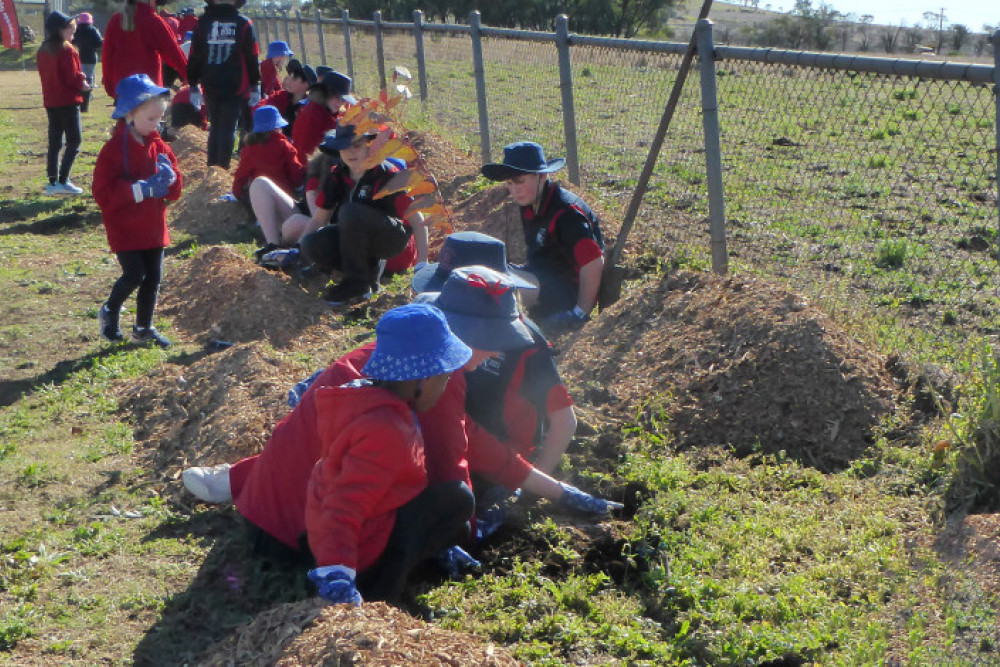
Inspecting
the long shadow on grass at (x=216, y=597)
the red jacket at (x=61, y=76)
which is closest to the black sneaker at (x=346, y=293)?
the long shadow on grass at (x=216, y=597)

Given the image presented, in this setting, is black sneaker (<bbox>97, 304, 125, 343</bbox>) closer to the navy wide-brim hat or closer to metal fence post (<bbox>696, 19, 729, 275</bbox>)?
the navy wide-brim hat

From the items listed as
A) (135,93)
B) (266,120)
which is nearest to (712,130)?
(135,93)

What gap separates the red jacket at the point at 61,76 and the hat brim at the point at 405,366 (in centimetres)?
873

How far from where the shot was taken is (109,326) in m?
6.48

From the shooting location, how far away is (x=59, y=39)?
10.6m

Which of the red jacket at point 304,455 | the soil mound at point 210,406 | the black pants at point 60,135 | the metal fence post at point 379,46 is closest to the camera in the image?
the red jacket at point 304,455

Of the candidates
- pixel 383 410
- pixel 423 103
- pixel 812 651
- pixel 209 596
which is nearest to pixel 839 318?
pixel 812 651

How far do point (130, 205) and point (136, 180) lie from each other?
153 millimetres

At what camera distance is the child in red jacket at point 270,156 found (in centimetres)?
842

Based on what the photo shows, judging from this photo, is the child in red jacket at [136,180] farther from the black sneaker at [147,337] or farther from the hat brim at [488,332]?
the hat brim at [488,332]

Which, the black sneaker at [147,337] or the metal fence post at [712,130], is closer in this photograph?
the metal fence post at [712,130]

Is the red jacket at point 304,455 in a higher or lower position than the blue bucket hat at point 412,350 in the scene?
Result: lower

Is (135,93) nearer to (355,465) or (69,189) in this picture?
(355,465)

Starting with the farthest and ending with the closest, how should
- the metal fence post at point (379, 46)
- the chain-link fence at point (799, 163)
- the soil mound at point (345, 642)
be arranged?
the metal fence post at point (379, 46)
the chain-link fence at point (799, 163)
the soil mound at point (345, 642)
